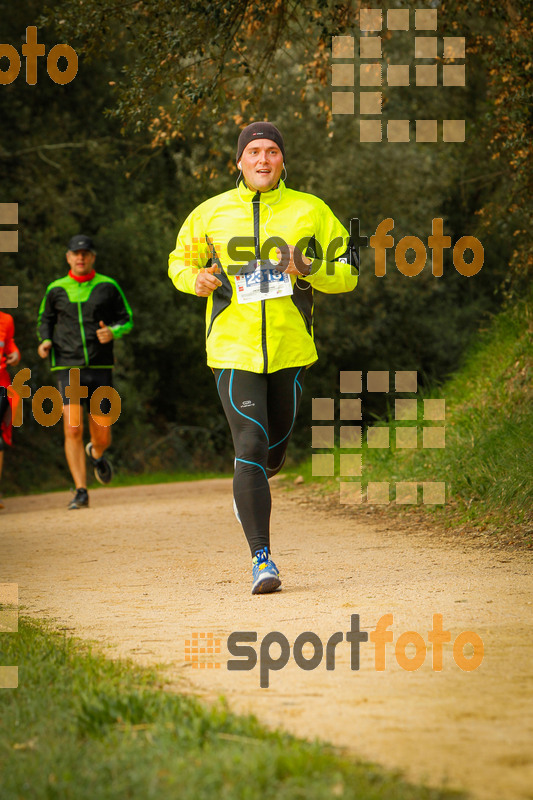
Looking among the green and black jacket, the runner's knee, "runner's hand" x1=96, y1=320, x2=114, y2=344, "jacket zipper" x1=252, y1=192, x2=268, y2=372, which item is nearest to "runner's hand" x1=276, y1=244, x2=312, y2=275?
"jacket zipper" x1=252, y1=192, x2=268, y2=372

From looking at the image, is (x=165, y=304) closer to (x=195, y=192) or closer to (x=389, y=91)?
(x=195, y=192)

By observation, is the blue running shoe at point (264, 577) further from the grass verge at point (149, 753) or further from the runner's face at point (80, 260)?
the runner's face at point (80, 260)

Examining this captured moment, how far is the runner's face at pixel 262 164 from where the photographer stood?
5703mm

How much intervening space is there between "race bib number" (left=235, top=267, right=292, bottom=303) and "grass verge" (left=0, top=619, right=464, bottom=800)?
2.51 metres

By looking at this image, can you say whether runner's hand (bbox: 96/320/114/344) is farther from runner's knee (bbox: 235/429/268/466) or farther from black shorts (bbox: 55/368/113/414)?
runner's knee (bbox: 235/429/268/466)

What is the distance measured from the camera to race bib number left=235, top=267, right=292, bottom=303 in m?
5.56

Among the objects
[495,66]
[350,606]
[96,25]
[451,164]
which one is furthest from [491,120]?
[451,164]

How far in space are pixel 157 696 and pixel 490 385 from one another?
7.82 meters

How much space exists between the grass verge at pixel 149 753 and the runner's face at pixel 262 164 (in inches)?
119

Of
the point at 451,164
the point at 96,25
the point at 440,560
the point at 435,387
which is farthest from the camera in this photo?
the point at 451,164

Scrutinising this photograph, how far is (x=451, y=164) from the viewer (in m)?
18.1
